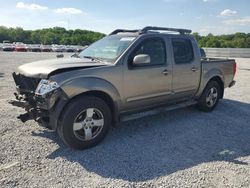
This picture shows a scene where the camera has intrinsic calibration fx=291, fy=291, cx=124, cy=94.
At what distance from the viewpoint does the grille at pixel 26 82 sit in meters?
4.68

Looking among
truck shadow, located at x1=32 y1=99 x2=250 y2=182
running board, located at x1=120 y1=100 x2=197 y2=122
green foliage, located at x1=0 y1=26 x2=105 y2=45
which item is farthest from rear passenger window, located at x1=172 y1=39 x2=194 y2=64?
green foliage, located at x1=0 y1=26 x2=105 y2=45

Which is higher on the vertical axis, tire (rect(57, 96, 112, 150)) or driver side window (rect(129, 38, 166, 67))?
driver side window (rect(129, 38, 166, 67))

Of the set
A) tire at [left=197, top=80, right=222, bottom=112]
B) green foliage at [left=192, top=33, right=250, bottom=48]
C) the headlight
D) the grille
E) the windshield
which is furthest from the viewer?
green foliage at [left=192, top=33, right=250, bottom=48]

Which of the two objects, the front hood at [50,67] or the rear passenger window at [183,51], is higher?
the rear passenger window at [183,51]

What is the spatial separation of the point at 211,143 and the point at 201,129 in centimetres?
76

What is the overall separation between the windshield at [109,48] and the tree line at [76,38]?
1452 inches

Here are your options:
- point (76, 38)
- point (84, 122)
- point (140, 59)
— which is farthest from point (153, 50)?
point (76, 38)

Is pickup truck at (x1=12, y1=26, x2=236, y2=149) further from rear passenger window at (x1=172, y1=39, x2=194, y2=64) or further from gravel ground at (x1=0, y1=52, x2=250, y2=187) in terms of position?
gravel ground at (x1=0, y1=52, x2=250, y2=187)

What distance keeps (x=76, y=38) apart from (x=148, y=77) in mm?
75224

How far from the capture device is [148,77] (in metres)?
5.50

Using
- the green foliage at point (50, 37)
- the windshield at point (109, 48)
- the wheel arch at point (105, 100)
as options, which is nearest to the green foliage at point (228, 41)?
the green foliage at point (50, 37)

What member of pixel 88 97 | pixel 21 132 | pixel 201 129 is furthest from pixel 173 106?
pixel 21 132

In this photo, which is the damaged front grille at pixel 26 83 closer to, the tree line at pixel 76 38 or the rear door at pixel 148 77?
the rear door at pixel 148 77

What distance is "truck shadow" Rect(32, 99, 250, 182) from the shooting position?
13.7 feet
